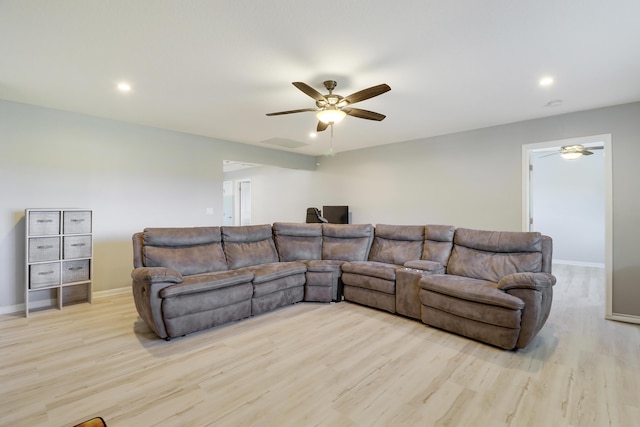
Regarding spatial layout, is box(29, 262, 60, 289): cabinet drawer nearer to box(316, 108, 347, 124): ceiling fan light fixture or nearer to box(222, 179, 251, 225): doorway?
box(316, 108, 347, 124): ceiling fan light fixture

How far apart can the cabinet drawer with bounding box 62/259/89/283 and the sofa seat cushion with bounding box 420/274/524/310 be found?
4.27 meters

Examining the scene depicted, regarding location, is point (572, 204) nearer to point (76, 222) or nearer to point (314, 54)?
point (314, 54)

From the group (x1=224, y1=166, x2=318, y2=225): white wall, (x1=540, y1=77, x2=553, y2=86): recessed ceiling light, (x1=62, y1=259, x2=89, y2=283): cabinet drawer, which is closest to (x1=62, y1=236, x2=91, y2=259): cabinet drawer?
(x1=62, y1=259, x2=89, y2=283): cabinet drawer

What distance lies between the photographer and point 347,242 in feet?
15.1

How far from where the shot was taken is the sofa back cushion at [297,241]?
14.7ft

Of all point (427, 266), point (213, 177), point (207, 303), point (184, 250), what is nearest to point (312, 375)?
point (207, 303)

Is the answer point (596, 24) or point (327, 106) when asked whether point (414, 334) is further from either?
point (596, 24)

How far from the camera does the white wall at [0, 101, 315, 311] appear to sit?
3.64 meters

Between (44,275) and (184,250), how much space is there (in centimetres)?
173

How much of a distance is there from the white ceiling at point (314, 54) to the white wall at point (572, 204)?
12.9 ft

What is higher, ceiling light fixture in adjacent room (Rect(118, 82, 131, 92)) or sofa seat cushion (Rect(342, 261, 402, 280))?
ceiling light fixture in adjacent room (Rect(118, 82, 131, 92))

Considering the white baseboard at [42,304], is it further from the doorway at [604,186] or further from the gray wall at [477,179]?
the doorway at [604,186]

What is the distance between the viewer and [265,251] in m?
4.27

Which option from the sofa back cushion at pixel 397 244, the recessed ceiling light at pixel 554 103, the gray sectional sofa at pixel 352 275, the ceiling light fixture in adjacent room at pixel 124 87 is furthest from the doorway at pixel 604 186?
the ceiling light fixture in adjacent room at pixel 124 87
